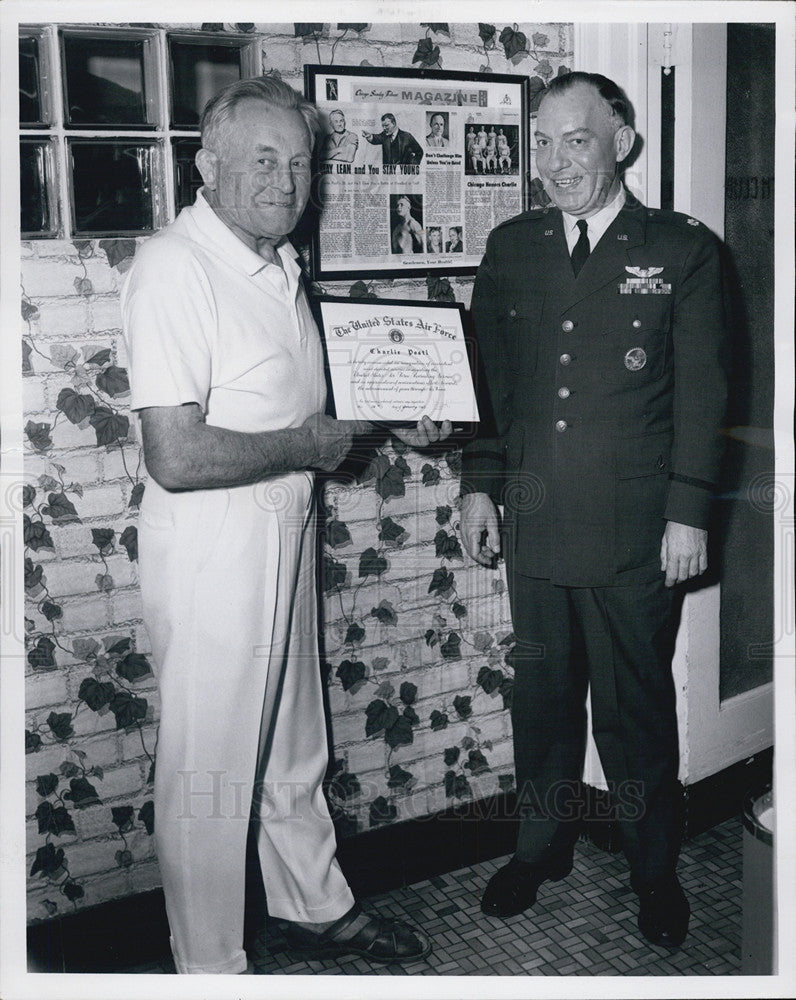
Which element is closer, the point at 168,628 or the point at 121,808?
the point at 168,628

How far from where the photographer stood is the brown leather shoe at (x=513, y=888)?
228cm

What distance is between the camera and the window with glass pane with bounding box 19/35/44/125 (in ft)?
6.04

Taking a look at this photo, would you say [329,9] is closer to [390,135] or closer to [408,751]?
[390,135]

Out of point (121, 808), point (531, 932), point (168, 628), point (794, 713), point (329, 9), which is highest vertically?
point (329, 9)

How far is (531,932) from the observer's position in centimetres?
221

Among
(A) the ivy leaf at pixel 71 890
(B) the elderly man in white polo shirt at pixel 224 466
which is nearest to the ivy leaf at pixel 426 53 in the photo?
(B) the elderly man in white polo shirt at pixel 224 466

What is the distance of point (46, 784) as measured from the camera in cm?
206

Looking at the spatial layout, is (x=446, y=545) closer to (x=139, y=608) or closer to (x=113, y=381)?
(x=139, y=608)

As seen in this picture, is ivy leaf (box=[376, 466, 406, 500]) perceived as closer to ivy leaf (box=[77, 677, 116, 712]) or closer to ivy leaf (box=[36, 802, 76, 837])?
ivy leaf (box=[77, 677, 116, 712])

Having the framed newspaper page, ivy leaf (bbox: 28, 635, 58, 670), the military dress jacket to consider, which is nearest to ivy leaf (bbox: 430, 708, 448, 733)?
the military dress jacket

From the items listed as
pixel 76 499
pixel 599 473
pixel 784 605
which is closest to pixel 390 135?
pixel 599 473

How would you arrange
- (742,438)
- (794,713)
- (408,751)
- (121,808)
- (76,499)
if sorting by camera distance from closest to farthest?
(794,713)
(76,499)
(121,808)
(742,438)
(408,751)

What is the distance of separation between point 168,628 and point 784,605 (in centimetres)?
105

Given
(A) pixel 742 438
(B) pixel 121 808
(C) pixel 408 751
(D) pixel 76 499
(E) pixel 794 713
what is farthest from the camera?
Result: (C) pixel 408 751
